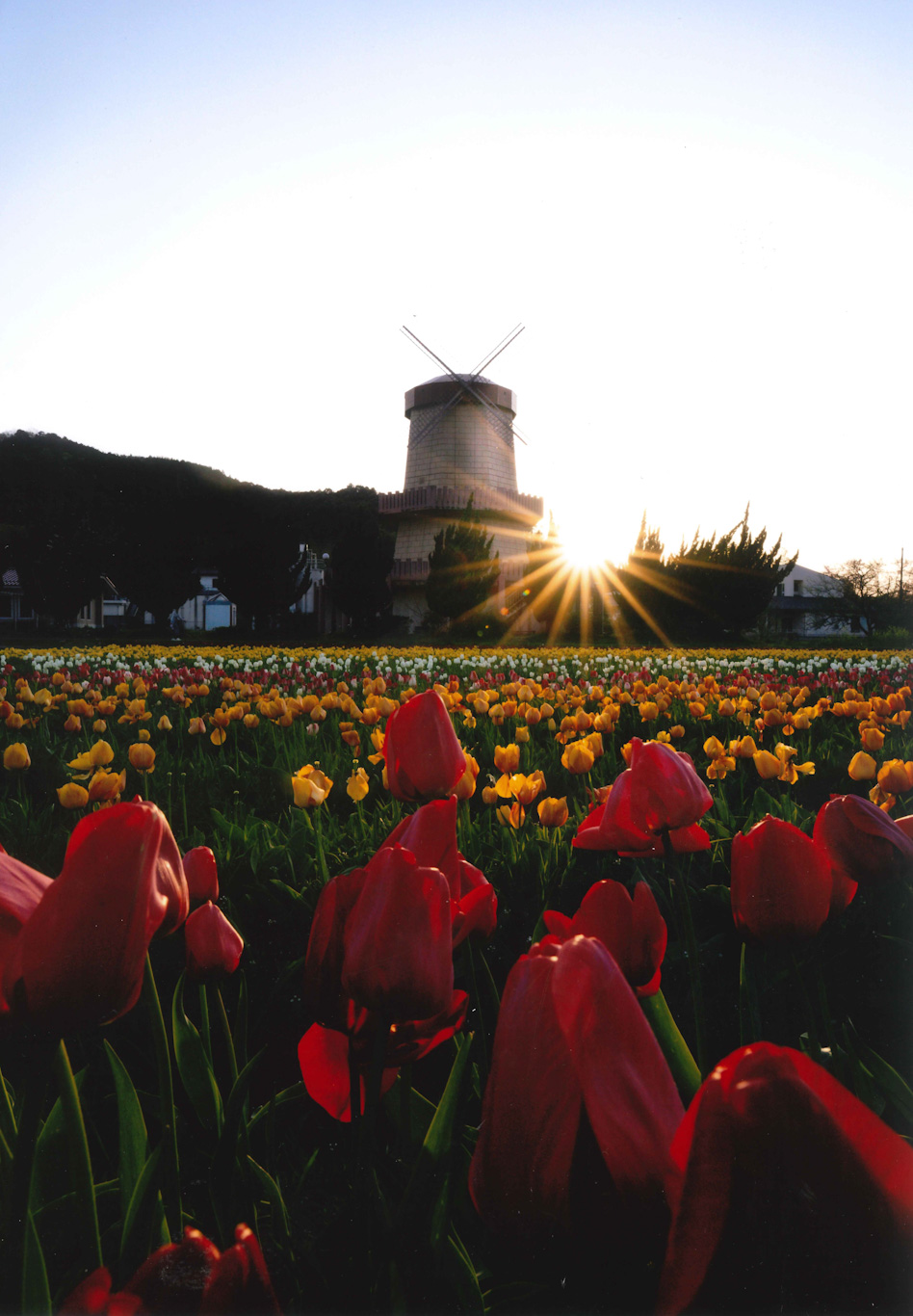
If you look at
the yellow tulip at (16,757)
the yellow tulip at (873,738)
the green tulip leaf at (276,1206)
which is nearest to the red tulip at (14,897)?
the green tulip leaf at (276,1206)

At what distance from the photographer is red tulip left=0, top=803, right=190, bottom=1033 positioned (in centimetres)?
58

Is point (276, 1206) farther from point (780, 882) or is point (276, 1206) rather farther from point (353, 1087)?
point (780, 882)

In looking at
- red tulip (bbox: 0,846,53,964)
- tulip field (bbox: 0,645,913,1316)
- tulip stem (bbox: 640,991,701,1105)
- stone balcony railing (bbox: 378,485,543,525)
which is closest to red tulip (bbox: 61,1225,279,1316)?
tulip field (bbox: 0,645,913,1316)

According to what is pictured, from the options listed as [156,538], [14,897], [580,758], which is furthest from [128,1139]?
[156,538]

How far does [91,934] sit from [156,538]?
4047 centimetres

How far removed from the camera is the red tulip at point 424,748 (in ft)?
4.15

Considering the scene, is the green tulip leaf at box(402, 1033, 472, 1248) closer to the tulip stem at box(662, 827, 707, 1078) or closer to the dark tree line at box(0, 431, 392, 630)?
the tulip stem at box(662, 827, 707, 1078)

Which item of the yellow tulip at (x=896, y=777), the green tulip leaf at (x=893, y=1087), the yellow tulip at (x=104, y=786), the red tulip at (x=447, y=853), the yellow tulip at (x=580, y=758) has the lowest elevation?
the green tulip leaf at (x=893, y=1087)

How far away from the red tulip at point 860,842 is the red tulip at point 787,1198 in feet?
2.35

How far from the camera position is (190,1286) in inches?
16.2

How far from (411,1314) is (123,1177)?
0.33 meters

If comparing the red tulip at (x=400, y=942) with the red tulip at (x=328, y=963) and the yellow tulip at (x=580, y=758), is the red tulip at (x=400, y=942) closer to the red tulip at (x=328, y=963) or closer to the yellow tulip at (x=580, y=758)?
the red tulip at (x=328, y=963)

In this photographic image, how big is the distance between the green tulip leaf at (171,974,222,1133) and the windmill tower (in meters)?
34.5

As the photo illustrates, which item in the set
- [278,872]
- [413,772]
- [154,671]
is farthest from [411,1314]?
[154,671]
